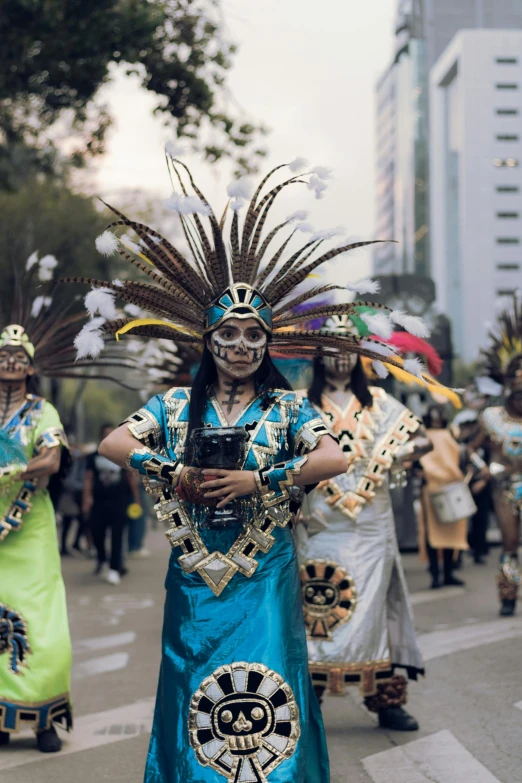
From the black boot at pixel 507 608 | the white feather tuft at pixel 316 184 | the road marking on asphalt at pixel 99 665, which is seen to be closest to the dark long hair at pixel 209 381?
the white feather tuft at pixel 316 184

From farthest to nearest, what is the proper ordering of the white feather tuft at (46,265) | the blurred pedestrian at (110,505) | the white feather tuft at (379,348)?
1. the blurred pedestrian at (110,505)
2. the white feather tuft at (46,265)
3. the white feather tuft at (379,348)

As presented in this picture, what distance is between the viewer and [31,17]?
1173cm

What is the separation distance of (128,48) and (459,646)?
6.66m

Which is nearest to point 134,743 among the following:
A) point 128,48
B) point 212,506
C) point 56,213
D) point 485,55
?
point 212,506

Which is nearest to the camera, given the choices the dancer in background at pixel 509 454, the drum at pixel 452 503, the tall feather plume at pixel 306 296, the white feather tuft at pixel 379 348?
the tall feather plume at pixel 306 296

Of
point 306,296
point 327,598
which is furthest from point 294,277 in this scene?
point 327,598

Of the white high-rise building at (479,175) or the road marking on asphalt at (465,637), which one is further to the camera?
the white high-rise building at (479,175)

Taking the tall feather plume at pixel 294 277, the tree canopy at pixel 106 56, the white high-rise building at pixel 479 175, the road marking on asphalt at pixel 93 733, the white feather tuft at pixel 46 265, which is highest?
the white high-rise building at pixel 479 175

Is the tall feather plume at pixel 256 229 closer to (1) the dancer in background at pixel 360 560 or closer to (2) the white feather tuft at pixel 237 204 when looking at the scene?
(2) the white feather tuft at pixel 237 204

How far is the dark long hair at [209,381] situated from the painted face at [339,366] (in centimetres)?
174

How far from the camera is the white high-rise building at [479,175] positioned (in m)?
106

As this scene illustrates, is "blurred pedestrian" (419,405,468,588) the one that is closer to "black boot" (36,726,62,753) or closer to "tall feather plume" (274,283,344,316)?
"black boot" (36,726,62,753)

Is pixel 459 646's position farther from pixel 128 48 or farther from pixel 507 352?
pixel 128 48

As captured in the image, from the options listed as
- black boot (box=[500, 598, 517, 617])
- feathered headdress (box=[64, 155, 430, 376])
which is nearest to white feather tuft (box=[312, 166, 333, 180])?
feathered headdress (box=[64, 155, 430, 376])
